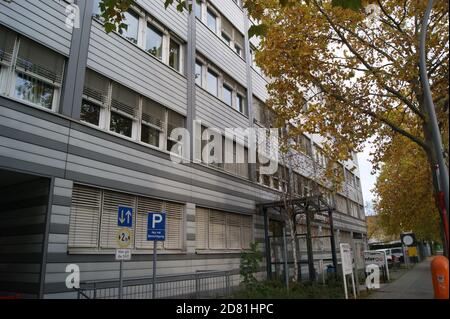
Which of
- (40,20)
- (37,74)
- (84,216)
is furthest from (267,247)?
(40,20)

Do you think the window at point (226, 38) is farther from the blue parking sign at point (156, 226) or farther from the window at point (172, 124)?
the blue parking sign at point (156, 226)

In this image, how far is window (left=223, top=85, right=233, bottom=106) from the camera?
20.2 metres

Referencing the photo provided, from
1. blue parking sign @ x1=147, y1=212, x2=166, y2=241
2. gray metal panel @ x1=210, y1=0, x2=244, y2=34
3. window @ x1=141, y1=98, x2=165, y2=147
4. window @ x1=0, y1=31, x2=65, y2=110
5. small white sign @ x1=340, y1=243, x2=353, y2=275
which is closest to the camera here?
blue parking sign @ x1=147, y1=212, x2=166, y2=241

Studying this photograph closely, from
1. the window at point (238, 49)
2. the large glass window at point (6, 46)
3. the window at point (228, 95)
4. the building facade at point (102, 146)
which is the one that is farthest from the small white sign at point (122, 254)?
the window at point (238, 49)

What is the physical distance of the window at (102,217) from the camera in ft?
34.2

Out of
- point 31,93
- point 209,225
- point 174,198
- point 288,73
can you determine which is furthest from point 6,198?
point 288,73

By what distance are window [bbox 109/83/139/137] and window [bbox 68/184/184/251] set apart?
2214mm

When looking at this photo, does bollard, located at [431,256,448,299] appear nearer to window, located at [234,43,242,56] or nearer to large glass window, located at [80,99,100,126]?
large glass window, located at [80,99,100,126]

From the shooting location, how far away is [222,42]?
2023cm

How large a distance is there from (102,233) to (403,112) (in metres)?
12.5

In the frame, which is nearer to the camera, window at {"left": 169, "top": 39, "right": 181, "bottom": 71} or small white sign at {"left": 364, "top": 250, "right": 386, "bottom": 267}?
window at {"left": 169, "top": 39, "right": 181, "bottom": 71}

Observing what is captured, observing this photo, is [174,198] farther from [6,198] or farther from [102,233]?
[6,198]

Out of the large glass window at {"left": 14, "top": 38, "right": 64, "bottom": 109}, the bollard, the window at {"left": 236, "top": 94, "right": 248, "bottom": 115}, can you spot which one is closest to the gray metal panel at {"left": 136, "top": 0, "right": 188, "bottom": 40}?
the large glass window at {"left": 14, "top": 38, "right": 64, "bottom": 109}
